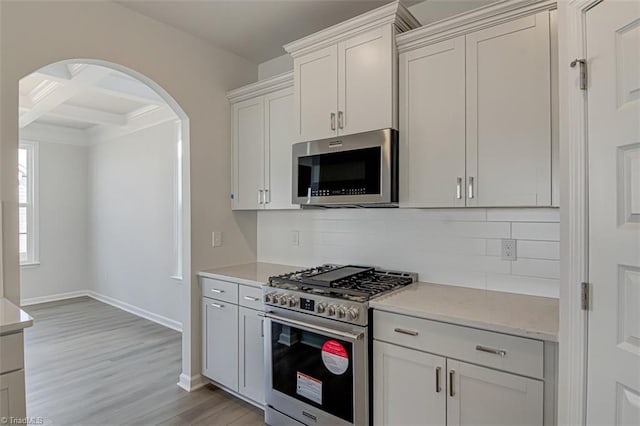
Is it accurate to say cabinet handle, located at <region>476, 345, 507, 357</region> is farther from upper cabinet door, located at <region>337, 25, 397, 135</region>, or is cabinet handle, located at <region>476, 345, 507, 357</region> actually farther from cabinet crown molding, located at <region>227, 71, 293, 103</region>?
cabinet crown molding, located at <region>227, 71, 293, 103</region>

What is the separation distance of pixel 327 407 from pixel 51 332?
386cm

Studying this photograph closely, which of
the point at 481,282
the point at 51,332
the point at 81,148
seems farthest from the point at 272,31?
the point at 81,148

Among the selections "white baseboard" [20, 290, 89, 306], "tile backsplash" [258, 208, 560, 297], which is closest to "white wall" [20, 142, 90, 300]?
"white baseboard" [20, 290, 89, 306]

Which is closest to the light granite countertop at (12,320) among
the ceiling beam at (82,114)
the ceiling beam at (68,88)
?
the ceiling beam at (68,88)

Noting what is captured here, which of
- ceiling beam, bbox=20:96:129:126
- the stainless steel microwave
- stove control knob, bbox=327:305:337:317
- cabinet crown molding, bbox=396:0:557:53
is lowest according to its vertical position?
stove control knob, bbox=327:305:337:317

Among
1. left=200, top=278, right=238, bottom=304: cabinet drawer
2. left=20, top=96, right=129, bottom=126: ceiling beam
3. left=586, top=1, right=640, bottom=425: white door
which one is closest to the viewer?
left=586, top=1, right=640, bottom=425: white door

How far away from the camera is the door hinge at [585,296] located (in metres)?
1.25

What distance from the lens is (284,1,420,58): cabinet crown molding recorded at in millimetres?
2123

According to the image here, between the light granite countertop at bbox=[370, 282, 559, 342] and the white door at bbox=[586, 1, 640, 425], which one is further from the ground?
the white door at bbox=[586, 1, 640, 425]

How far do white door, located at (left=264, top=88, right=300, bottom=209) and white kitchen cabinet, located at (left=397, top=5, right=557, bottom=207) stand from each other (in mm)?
975

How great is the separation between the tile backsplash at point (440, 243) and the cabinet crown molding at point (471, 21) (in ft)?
3.34

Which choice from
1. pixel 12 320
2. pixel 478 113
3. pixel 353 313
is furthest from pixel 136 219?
pixel 478 113

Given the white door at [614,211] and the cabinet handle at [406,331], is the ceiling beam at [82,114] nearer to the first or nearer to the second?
the cabinet handle at [406,331]

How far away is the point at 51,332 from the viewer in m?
4.23
